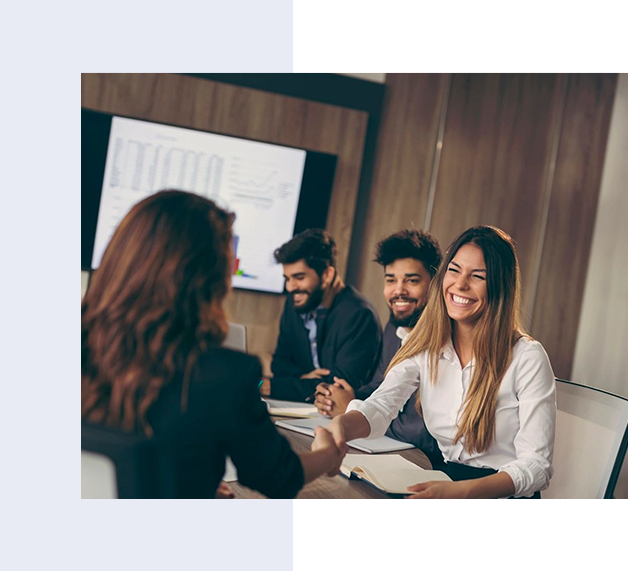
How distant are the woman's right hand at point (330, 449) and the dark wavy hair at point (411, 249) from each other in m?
0.59

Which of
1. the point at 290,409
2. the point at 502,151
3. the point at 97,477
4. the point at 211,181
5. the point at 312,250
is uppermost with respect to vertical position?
the point at 502,151

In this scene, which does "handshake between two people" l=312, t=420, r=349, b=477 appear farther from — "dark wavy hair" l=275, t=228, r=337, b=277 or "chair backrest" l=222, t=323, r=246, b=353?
"dark wavy hair" l=275, t=228, r=337, b=277

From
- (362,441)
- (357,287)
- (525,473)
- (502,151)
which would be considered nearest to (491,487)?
(525,473)

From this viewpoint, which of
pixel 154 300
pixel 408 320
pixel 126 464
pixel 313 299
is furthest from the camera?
pixel 313 299

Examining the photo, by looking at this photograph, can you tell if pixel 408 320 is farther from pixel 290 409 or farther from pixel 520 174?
pixel 520 174

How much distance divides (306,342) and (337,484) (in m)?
0.62

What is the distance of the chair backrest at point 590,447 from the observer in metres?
1.80

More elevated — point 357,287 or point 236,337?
point 357,287

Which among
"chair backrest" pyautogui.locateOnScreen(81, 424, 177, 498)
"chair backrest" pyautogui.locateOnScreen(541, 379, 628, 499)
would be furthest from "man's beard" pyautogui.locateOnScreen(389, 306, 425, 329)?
"chair backrest" pyautogui.locateOnScreen(81, 424, 177, 498)

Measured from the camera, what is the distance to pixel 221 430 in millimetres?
1215

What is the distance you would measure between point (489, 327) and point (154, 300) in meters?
0.92

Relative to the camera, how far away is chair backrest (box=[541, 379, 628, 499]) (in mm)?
1803

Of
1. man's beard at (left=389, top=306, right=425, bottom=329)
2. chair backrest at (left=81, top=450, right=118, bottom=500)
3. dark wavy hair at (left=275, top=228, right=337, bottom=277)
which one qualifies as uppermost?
dark wavy hair at (left=275, top=228, right=337, bottom=277)

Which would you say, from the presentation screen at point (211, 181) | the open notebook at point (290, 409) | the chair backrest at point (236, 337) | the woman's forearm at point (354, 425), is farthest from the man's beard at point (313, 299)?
the woman's forearm at point (354, 425)
